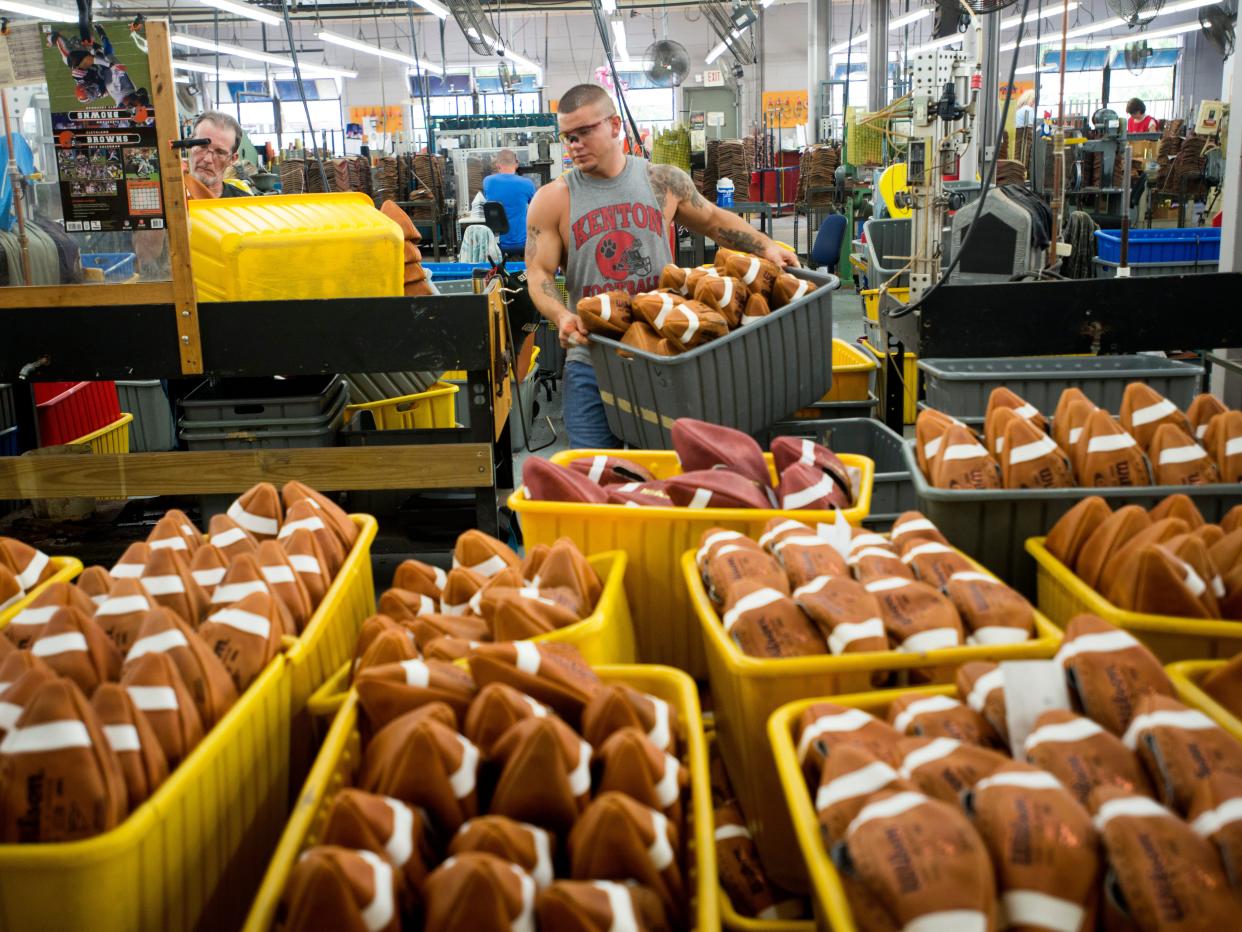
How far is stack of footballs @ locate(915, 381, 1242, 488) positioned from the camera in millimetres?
1605

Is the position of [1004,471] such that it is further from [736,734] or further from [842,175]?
[842,175]

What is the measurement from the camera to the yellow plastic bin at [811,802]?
0.79 meters

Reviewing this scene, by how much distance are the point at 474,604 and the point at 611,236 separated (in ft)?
7.23

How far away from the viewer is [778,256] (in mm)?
3150

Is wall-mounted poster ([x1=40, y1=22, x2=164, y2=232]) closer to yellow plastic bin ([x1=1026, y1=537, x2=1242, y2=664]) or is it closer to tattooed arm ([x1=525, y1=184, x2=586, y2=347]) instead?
tattooed arm ([x1=525, y1=184, x2=586, y2=347])

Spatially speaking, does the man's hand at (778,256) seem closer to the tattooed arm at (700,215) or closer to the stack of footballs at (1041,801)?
the tattooed arm at (700,215)

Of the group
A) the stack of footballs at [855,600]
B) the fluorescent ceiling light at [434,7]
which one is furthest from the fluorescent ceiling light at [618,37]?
the stack of footballs at [855,600]

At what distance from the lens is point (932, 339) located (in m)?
2.84

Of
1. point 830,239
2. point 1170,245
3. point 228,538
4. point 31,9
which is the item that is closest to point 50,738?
point 228,538

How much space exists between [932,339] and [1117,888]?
2226mm

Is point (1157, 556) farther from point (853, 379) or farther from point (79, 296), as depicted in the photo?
point (79, 296)

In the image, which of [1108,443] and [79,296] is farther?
[79,296]

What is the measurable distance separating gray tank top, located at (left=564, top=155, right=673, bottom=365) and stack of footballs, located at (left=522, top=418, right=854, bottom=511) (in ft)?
5.27

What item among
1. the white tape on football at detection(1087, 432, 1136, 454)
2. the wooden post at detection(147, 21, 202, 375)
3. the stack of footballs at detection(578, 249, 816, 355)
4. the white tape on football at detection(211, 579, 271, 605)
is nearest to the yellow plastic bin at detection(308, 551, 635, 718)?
the white tape on football at detection(211, 579, 271, 605)
